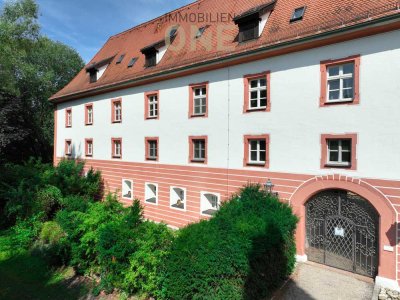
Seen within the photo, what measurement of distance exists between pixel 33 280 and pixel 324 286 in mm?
9570

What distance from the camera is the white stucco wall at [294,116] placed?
8.64 meters

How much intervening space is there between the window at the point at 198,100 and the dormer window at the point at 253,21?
2642 millimetres

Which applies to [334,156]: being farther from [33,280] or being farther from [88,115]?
[88,115]

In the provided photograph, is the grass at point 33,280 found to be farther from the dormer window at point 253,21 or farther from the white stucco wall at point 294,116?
the dormer window at point 253,21

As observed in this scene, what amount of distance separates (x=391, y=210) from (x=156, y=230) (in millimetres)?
6806

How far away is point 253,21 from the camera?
1198cm

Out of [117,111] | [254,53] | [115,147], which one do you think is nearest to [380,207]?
[254,53]

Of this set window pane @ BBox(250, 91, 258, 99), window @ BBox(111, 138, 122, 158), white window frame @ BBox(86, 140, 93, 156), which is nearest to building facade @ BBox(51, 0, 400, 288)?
window pane @ BBox(250, 91, 258, 99)

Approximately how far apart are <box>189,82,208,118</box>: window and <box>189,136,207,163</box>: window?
1.07 metres

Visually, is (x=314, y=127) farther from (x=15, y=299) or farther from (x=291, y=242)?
(x=15, y=299)

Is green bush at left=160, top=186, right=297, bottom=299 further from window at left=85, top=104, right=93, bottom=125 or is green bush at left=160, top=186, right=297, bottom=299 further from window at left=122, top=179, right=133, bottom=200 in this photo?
window at left=85, top=104, right=93, bottom=125

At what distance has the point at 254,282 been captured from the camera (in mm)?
7156

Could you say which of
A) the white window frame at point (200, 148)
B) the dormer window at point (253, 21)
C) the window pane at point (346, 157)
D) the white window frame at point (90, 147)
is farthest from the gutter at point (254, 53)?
the window pane at point (346, 157)

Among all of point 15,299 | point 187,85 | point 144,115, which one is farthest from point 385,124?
point 15,299
